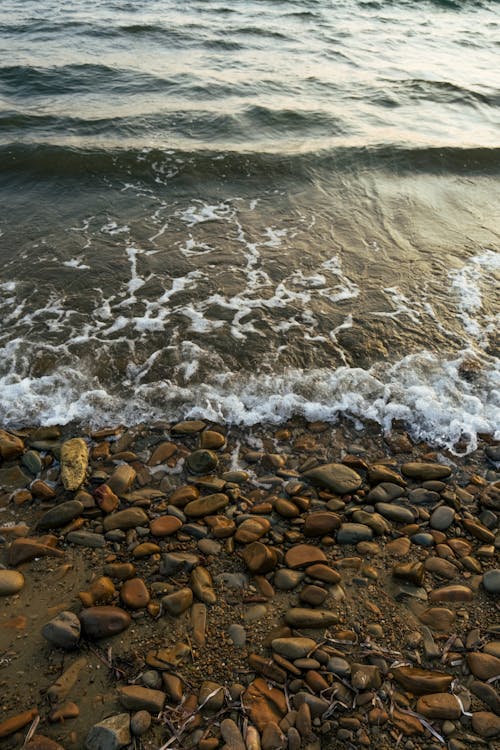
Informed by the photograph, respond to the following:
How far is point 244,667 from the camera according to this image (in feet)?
9.04

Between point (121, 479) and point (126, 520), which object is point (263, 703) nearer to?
point (126, 520)

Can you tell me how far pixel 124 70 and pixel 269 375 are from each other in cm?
1265

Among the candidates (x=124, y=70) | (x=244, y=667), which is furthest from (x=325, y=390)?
(x=124, y=70)

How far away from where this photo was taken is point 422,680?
266cm

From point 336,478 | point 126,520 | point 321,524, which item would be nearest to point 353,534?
point 321,524

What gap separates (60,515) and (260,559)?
1514 millimetres

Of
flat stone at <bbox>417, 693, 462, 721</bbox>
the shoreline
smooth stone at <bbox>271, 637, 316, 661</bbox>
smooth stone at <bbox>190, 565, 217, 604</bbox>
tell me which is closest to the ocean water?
the shoreline

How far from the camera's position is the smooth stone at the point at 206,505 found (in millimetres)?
3613

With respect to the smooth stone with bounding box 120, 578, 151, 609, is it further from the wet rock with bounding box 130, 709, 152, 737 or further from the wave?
the wave

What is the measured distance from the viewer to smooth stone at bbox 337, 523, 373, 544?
3.48 m

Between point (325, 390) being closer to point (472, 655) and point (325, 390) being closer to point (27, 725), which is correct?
point (472, 655)

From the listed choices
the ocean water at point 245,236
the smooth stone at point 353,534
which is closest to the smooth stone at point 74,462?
the ocean water at point 245,236

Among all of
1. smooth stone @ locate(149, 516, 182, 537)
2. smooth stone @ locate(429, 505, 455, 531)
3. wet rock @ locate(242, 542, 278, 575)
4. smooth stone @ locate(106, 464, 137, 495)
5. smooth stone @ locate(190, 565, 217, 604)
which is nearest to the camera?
smooth stone @ locate(190, 565, 217, 604)

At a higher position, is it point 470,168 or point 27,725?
point 470,168
